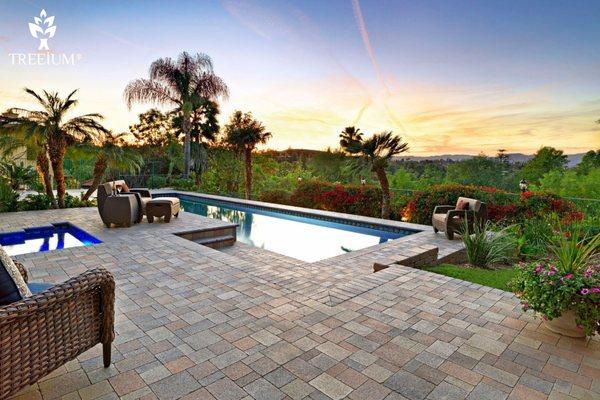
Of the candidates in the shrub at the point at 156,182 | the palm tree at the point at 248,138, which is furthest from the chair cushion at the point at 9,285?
the shrub at the point at 156,182

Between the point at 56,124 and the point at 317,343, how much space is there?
31.4 feet

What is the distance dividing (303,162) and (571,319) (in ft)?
67.9

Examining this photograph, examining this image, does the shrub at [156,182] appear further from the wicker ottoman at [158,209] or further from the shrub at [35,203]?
the wicker ottoman at [158,209]

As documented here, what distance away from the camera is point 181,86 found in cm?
1662

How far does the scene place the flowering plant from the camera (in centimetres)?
227

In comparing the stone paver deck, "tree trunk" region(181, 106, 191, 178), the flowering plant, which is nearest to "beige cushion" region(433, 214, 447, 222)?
the stone paver deck

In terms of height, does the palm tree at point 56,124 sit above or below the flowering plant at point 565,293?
above

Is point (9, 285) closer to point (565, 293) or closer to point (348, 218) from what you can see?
point (565, 293)

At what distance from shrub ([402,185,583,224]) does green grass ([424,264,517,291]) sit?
3.33 m

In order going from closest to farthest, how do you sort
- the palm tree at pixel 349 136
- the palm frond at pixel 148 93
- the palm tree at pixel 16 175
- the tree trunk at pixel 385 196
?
the tree trunk at pixel 385 196 → the palm tree at pixel 16 175 → the palm tree at pixel 349 136 → the palm frond at pixel 148 93

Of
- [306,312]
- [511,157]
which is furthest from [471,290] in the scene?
[511,157]

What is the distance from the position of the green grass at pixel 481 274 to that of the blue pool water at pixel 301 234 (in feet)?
7.59

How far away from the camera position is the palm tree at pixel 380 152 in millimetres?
9266

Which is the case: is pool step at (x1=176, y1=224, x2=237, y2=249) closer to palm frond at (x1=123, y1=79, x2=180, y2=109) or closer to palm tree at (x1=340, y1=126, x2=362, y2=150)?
palm tree at (x1=340, y1=126, x2=362, y2=150)
